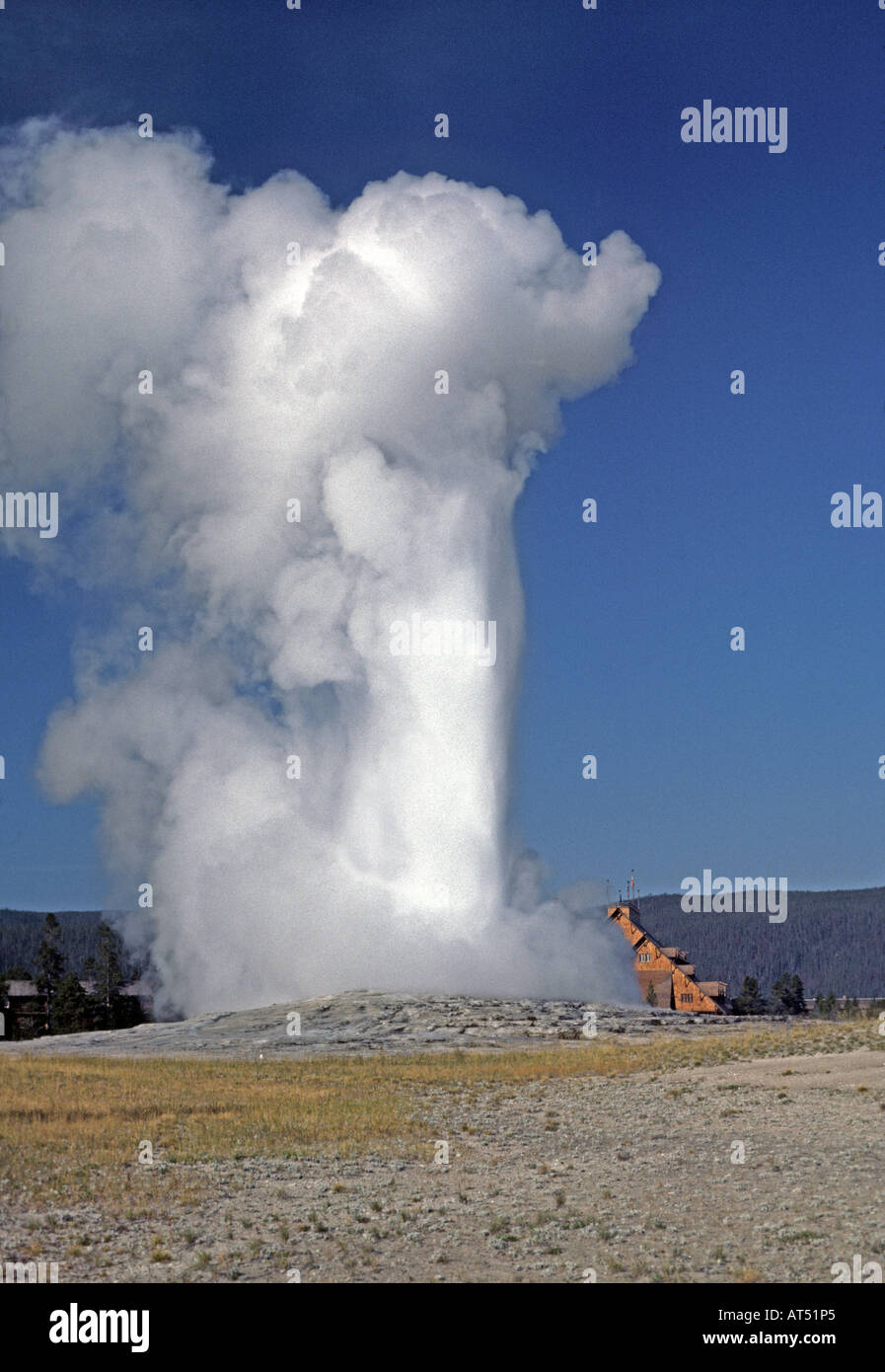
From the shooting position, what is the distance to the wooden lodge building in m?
102

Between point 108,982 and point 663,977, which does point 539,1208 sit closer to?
point 108,982

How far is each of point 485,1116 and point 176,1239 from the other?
570 inches

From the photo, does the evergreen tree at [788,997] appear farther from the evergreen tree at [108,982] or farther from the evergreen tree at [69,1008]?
the evergreen tree at [69,1008]

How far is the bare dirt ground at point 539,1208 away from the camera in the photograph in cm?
1509

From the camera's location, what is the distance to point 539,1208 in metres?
18.5

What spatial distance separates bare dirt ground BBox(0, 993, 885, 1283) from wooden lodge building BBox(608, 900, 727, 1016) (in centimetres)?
7440

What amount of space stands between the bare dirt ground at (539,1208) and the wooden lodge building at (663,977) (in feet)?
244

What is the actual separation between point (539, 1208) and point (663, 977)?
88.7 meters

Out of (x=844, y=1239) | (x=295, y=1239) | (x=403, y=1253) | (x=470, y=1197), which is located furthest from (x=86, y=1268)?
(x=844, y=1239)

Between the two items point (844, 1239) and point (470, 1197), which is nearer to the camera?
point (844, 1239)
